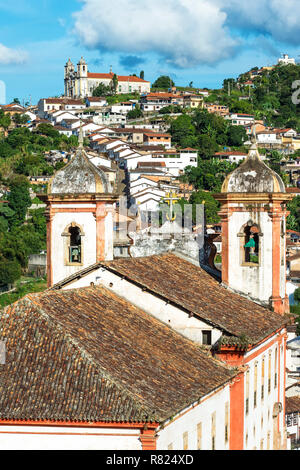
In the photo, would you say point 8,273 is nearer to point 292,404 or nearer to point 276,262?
point 292,404

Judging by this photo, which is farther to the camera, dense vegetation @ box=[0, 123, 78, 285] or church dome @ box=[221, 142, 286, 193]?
dense vegetation @ box=[0, 123, 78, 285]

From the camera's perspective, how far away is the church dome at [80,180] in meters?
28.3

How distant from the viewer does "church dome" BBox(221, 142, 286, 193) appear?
29.5 meters

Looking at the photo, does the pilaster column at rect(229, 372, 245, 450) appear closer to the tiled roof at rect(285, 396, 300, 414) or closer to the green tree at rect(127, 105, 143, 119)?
the tiled roof at rect(285, 396, 300, 414)

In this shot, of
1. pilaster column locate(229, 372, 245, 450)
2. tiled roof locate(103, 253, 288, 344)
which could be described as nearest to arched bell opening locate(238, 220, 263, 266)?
tiled roof locate(103, 253, 288, 344)

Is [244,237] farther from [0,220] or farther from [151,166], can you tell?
[151,166]

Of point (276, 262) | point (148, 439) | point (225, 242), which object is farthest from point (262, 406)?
point (148, 439)

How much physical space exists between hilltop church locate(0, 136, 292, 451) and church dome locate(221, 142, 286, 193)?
0.13 feet

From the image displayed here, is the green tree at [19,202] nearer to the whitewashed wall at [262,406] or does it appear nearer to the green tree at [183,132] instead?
the green tree at [183,132]

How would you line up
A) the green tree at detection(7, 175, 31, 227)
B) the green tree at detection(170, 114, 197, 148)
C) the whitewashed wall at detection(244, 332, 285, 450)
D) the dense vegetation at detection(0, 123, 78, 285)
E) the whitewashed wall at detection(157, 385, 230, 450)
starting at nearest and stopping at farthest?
the whitewashed wall at detection(157, 385, 230, 450)
the whitewashed wall at detection(244, 332, 285, 450)
the dense vegetation at detection(0, 123, 78, 285)
the green tree at detection(7, 175, 31, 227)
the green tree at detection(170, 114, 197, 148)

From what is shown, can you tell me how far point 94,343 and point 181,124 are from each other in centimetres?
14514

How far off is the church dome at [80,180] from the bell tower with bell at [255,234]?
3.58 meters

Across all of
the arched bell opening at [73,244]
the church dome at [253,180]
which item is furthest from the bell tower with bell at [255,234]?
the arched bell opening at [73,244]

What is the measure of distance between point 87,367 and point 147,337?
3.59 m
